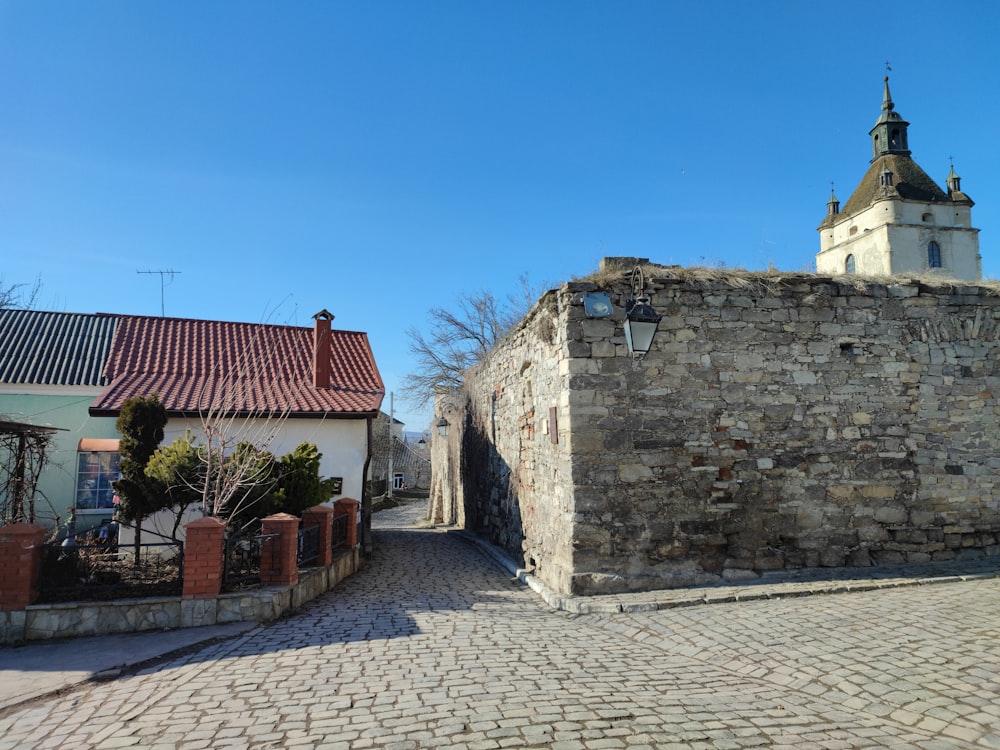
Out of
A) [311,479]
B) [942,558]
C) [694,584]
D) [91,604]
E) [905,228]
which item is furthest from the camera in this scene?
[905,228]

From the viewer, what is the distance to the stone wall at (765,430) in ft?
24.6

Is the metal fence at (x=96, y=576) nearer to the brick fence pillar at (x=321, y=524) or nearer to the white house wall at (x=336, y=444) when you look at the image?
the brick fence pillar at (x=321, y=524)

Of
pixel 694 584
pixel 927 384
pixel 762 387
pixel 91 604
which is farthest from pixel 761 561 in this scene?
pixel 91 604

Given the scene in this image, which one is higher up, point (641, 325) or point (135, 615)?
point (641, 325)

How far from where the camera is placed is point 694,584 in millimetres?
7426

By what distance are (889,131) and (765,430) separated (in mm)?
46281

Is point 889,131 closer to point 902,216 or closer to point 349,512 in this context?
point 902,216

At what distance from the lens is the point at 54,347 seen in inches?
580

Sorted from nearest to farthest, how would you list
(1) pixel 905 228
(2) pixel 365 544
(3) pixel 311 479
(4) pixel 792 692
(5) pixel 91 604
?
(4) pixel 792 692 < (5) pixel 91 604 < (3) pixel 311 479 < (2) pixel 365 544 < (1) pixel 905 228

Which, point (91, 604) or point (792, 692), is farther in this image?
point (91, 604)

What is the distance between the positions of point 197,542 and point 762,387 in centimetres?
689

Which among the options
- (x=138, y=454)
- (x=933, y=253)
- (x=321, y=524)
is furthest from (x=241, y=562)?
(x=933, y=253)

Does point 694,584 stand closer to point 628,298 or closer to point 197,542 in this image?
point 628,298

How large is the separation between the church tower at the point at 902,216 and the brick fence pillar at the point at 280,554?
4400cm
